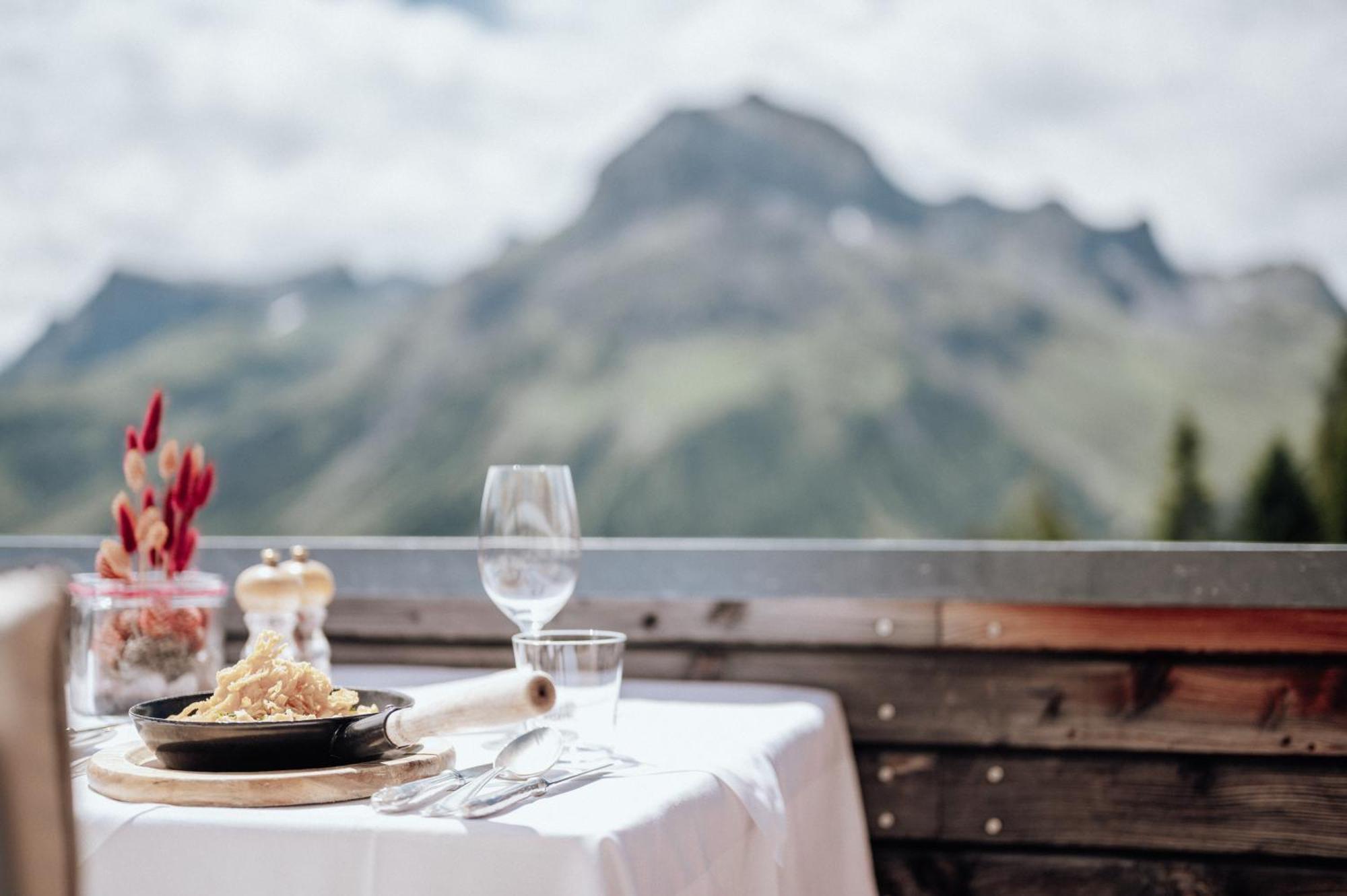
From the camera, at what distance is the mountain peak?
2108 centimetres

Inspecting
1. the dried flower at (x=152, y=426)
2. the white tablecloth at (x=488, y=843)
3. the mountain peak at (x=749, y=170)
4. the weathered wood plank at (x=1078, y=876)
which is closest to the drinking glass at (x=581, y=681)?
the white tablecloth at (x=488, y=843)

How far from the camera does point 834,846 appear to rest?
4.27 feet

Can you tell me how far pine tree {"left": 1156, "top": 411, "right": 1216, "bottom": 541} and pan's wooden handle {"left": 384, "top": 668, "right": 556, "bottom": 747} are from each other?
1827cm

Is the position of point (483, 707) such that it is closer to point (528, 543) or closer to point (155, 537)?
point (528, 543)

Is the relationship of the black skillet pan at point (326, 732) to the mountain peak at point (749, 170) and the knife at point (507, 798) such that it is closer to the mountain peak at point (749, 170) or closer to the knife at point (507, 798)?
the knife at point (507, 798)

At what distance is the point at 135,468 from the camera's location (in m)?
1.18

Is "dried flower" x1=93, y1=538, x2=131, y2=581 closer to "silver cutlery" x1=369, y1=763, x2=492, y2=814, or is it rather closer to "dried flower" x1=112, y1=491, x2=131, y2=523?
"dried flower" x1=112, y1=491, x2=131, y2=523

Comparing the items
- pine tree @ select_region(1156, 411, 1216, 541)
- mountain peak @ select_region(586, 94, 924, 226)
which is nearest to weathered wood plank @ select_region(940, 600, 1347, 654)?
pine tree @ select_region(1156, 411, 1216, 541)

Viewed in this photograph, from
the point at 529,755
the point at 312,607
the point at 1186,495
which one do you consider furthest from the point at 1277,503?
the point at 529,755

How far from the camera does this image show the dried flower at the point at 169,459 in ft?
3.92

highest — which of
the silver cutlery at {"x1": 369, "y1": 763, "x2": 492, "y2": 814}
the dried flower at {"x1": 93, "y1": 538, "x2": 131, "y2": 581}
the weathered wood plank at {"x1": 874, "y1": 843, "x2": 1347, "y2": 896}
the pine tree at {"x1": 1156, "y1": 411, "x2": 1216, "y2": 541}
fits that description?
the dried flower at {"x1": 93, "y1": 538, "x2": 131, "y2": 581}

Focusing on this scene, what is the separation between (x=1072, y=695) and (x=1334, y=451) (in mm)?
17469

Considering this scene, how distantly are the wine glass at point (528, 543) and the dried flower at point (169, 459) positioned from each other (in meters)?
0.33

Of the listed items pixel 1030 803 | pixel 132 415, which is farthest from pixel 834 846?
pixel 132 415
